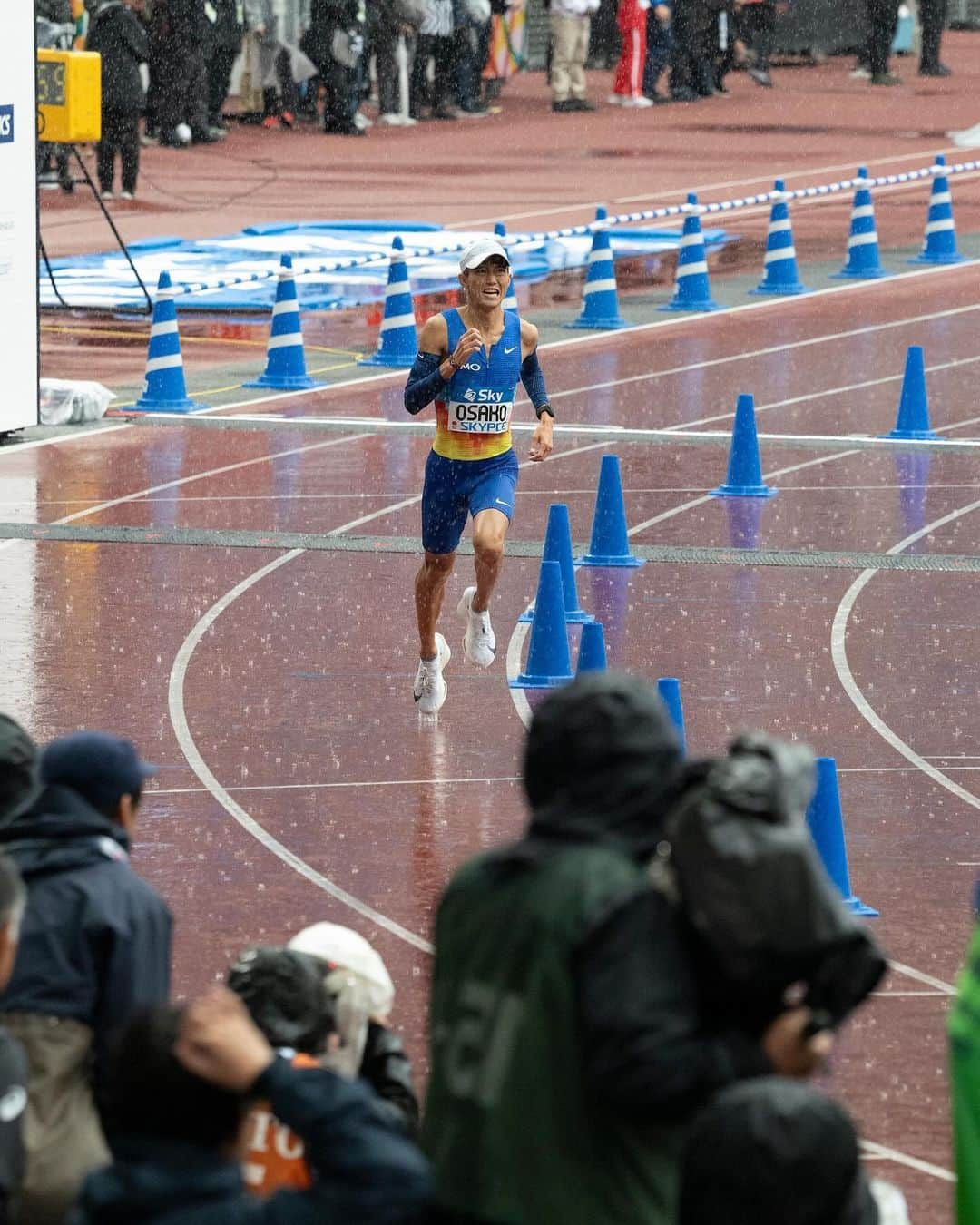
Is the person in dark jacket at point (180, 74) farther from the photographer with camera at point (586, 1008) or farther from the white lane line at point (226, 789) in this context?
the photographer with camera at point (586, 1008)

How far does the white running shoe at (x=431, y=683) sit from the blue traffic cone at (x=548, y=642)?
1.99 feet

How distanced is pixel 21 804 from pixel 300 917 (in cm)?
391

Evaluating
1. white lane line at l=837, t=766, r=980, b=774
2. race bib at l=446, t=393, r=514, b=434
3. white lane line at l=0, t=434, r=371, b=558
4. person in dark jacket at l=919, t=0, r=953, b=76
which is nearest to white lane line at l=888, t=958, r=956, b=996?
white lane line at l=837, t=766, r=980, b=774

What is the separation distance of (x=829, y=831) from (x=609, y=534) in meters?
6.63

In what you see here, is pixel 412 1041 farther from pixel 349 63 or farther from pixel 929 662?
pixel 349 63

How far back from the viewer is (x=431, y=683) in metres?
12.8

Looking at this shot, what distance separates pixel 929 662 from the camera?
13.8 m

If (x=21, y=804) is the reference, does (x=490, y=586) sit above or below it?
below

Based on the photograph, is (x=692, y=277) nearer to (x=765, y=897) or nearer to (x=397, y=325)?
(x=397, y=325)

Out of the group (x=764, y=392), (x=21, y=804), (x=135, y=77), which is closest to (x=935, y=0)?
(x=135, y=77)

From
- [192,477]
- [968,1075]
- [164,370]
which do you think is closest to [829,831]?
[968,1075]

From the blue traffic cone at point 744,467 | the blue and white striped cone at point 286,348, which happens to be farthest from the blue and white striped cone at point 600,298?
the blue traffic cone at point 744,467

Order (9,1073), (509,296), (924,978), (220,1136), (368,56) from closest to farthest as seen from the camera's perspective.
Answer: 1. (220,1136)
2. (9,1073)
3. (924,978)
4. (509,296)
5. (368,56)

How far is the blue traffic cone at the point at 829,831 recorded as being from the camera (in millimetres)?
9547
